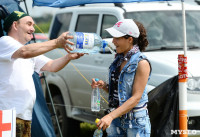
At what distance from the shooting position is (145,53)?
6.38m

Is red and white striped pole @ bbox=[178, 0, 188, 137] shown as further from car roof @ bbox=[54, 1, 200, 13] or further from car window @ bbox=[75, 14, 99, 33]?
car window @ bbox=[75, 14, 99, 33]

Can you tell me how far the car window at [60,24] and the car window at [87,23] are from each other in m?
0.34

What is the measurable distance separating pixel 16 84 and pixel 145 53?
2.44m

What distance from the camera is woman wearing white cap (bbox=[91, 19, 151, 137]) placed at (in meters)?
4.09

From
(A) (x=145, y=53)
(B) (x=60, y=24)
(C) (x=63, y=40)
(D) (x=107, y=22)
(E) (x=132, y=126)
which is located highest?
(B) (x=60, y=24)

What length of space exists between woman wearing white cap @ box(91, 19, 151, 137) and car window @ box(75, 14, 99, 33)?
3.10 metres

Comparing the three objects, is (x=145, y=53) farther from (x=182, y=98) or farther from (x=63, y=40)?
(x=63, y=40)

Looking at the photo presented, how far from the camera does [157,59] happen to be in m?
6.12

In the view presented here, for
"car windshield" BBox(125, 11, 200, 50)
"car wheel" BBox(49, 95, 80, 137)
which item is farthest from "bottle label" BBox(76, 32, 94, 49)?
"car wheel" BBox(49, 95, 80, 137)

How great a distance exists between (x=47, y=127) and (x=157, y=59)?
5.89ft

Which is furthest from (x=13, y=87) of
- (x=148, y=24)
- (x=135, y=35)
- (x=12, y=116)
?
(x=148, y=24)

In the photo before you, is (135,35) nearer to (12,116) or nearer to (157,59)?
(12,116)

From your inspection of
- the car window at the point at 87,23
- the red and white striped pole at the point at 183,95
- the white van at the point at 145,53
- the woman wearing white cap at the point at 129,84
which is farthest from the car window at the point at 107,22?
the woman wearing white cap at the point at 129,84

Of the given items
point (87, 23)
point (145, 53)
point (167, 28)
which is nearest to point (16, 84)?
point (145, 53)
